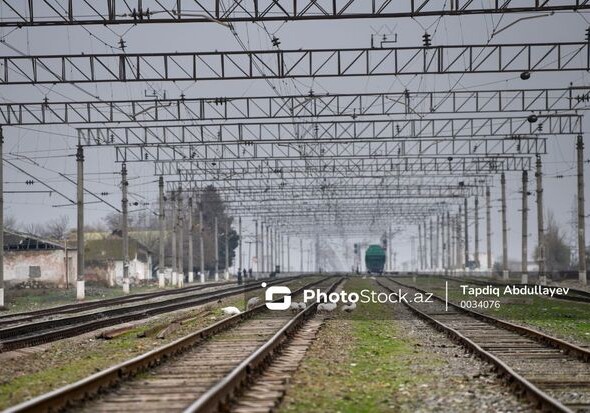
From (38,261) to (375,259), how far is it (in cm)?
4607

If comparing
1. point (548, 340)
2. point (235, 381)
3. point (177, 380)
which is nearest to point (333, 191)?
point (548, 340)

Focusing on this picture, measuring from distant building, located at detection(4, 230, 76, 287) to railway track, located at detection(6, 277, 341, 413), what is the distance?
55.4 m

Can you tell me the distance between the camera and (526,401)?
39.3ft

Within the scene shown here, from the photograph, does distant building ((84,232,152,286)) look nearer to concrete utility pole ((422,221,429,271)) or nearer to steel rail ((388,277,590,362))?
concrete utility pole ((422,221,429,271))

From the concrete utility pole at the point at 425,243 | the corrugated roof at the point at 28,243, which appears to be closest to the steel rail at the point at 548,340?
the corrugated roof at the point at 28,243

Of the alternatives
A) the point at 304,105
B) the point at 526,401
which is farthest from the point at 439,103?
the point at 526,401

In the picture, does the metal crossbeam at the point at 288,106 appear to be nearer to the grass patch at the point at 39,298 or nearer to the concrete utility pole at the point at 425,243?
the grass patch at the point at 39,298

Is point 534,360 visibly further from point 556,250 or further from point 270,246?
point 270,246

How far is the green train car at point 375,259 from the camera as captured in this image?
11356 centimetres

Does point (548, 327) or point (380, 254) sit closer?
point (548, 327)

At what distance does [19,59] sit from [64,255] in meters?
42.8

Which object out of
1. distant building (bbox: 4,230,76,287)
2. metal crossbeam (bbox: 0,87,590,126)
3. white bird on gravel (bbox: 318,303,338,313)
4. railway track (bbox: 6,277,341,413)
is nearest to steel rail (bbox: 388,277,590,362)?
railway track (bbox: 6,277,341,413)

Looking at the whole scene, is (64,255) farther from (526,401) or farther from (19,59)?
(526,401)

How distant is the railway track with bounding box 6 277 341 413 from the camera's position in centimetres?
1104
